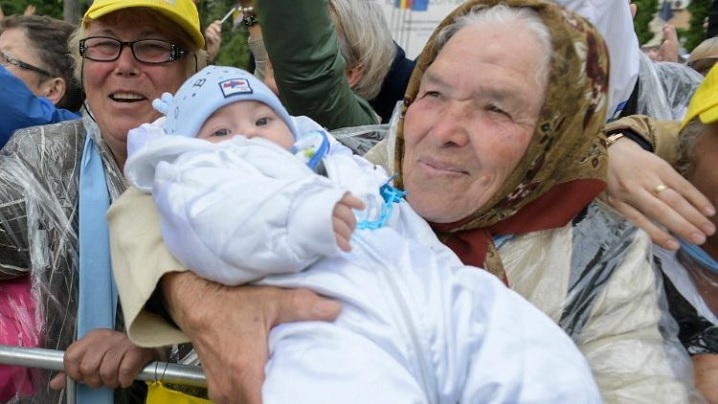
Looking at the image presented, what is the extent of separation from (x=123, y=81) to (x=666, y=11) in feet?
33.0

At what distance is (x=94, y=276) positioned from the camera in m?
2.24

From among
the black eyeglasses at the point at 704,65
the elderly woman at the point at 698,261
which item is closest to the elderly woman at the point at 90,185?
the elderly woman at the point at 698,261

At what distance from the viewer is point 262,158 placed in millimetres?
1728

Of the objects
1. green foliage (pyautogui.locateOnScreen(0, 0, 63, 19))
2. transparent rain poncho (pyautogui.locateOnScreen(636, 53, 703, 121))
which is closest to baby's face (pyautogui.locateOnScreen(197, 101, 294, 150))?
transparent rain poncho (pyautogui.locateOnScreen(636, 53, 703, 121))

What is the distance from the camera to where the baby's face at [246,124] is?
6.41 feet

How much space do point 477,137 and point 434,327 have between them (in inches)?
23.6

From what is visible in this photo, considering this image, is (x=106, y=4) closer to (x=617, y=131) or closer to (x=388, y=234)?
(x=388, y=234)

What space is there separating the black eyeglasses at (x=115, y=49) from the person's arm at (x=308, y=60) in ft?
1.43

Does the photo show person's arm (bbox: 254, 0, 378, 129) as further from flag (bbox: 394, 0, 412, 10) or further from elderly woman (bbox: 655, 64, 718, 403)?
flag (bbox: 394, 0, 412, 10)

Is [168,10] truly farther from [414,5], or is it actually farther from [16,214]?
[414,5]

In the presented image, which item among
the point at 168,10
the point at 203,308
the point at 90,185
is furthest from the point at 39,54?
the point at 203,308

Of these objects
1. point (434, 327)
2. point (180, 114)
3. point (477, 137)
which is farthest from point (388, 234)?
point (180, 114)

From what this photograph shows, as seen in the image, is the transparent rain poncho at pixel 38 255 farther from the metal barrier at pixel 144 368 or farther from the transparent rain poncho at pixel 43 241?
the metal barrier at pixel 144 368

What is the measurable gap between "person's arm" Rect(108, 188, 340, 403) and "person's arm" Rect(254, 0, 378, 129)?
0.80 m
